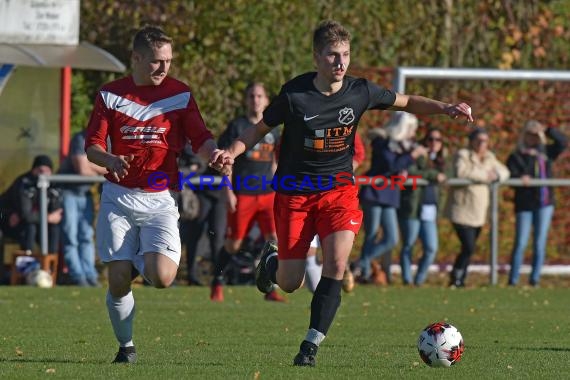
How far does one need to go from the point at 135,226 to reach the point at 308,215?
1137mm

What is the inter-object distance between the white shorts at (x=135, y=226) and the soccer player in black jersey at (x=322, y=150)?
0.62 metres

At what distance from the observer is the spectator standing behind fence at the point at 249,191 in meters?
15.0

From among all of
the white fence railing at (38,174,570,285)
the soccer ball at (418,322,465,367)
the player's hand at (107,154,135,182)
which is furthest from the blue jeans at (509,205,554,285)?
the player's hand at (107,154,135,182)

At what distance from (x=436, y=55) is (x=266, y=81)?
2.90 m

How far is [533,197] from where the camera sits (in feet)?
61.5

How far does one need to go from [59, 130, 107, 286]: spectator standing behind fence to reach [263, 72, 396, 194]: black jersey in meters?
8.46

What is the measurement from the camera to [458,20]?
22.9 metres

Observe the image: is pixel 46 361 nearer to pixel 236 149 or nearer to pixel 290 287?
pixel 290 287

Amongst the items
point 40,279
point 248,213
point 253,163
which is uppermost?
point 253,163

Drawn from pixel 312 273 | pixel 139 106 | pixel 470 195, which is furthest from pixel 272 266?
pixel 470 195

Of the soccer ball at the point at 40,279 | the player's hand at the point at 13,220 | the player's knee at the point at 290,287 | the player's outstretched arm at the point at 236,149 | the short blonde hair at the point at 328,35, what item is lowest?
the soccer ball at the point at 40,279

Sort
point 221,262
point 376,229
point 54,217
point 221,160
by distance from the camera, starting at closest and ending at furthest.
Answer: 1. point 221,160
2. point 221,262
3. point 54,217
4. point 376,229

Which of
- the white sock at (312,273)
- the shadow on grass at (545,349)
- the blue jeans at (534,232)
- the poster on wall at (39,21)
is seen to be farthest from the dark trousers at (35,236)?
the shadow on grass at (545,349)

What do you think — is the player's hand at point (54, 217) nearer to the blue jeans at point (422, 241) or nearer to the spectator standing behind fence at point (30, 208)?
the spectator standing behind fence at point (30, 208)
